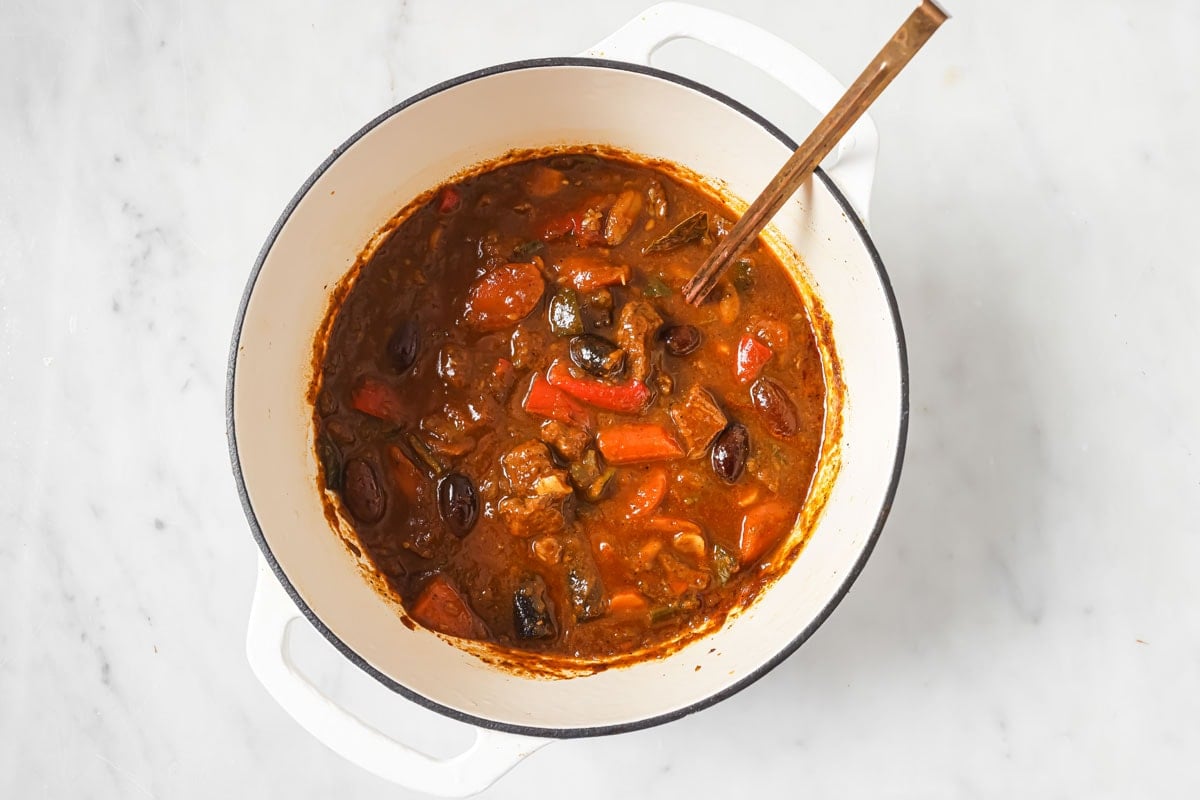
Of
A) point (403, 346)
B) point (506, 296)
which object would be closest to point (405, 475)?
point (403, 346)

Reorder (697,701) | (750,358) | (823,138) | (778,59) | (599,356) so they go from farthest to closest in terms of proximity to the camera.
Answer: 1. (750,358)
2. (599,356)
3. (778,59)
4. (697,701)
5. (823,138)

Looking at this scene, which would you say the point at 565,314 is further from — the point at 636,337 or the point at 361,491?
the point at 361,491

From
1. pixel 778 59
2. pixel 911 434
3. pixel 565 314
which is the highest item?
pixel 778 59

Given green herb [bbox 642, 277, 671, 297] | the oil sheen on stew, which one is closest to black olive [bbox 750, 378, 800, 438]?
the oil sheen on stew

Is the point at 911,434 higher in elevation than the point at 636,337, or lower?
lower

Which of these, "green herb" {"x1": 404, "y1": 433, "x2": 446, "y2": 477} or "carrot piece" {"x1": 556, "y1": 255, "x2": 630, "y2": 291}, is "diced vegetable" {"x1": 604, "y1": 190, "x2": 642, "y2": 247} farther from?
"green herb" {"x1": 404, "y1": 433, "x2": 446, "y2": 477}

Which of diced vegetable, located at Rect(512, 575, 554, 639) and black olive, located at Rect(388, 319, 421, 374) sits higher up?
black olive, located at Rect(388, 319, 421, 374)

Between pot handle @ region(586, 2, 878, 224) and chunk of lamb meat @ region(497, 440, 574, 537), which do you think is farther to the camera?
chunk of lamb meat @ region(497, 440, 574, 537)
